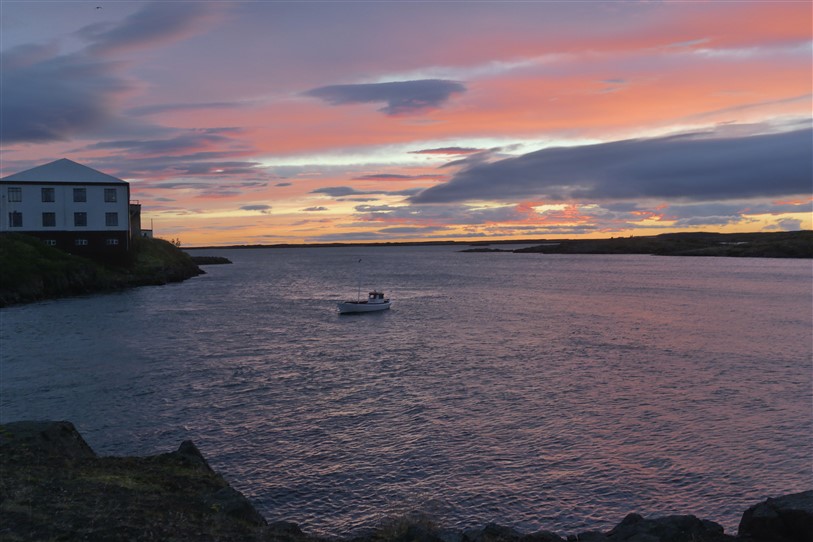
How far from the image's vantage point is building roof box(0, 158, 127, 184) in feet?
277

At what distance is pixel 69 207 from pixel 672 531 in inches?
3660

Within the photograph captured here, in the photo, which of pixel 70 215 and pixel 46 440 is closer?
pixel 46 440

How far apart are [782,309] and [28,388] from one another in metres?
71.3

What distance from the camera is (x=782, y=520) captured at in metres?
12.5

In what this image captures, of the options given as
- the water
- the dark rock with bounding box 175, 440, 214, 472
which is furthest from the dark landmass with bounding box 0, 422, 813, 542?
the water

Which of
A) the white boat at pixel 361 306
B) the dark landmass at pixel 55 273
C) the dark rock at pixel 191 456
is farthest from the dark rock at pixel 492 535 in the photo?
the dark landmass at pixel 55 273

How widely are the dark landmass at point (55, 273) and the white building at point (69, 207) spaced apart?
3615 mm

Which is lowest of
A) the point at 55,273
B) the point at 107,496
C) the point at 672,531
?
the point at 672,531

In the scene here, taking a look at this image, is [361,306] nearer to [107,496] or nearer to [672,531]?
[107,496]

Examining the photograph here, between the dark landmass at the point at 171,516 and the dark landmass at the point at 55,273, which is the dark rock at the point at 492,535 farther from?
the dark landmass at the point at 55,273

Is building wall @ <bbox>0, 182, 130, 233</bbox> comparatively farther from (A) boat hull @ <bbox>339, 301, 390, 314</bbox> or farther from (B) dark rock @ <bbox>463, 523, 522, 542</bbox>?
(B) dark rock @ <bbox>463, 523, 522, 542</bbox>

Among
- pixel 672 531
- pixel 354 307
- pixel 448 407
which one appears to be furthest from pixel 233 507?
pixel 354 307

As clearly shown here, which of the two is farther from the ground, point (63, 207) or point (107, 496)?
point (63, 207)

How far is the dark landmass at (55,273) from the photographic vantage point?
69312 millimetres
